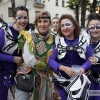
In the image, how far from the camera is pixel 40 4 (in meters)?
37.2

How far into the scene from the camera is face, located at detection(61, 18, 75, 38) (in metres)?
3.53

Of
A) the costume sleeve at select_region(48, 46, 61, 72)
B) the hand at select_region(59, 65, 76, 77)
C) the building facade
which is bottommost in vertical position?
the hand at select_region(59, 65, 76, 77)

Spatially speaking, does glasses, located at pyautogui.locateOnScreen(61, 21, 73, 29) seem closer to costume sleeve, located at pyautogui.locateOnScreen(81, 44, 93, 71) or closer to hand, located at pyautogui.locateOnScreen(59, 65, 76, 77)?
costume sleeve, located at pyautogui.locateOnScreen(81, 44, 93, 71)

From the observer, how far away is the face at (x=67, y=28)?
3531 mm

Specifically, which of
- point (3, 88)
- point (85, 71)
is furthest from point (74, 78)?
point (3, 88)

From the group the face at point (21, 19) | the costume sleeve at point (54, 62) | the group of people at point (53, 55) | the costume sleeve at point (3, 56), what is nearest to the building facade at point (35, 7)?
the face at point (21, 19)

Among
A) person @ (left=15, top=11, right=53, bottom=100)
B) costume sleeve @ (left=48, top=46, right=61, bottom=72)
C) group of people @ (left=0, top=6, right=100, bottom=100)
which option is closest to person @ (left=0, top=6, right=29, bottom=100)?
group of people @ (left=0, top=6, right=100, bottom=100)

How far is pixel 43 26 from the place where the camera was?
3619 millimetres

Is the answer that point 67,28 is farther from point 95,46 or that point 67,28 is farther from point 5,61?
point 5,61

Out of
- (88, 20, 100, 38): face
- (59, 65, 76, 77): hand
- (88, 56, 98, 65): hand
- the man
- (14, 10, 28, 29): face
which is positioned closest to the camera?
(59, 65, 76, 77): hand

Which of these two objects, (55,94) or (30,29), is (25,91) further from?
(30,29)

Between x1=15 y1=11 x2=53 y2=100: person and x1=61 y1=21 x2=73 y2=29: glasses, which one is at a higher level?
x1=61 y1=21 x2=73 y2=29: glasses

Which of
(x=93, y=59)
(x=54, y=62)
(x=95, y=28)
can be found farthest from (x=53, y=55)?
(x=95, y=28)

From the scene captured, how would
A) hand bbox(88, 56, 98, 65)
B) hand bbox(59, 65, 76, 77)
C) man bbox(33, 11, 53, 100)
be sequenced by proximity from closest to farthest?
hand bbox(59, 65, 76, 77) < hand bbox(88, 56, 98, 65) < man bbox(33, 11, 53, 100)
